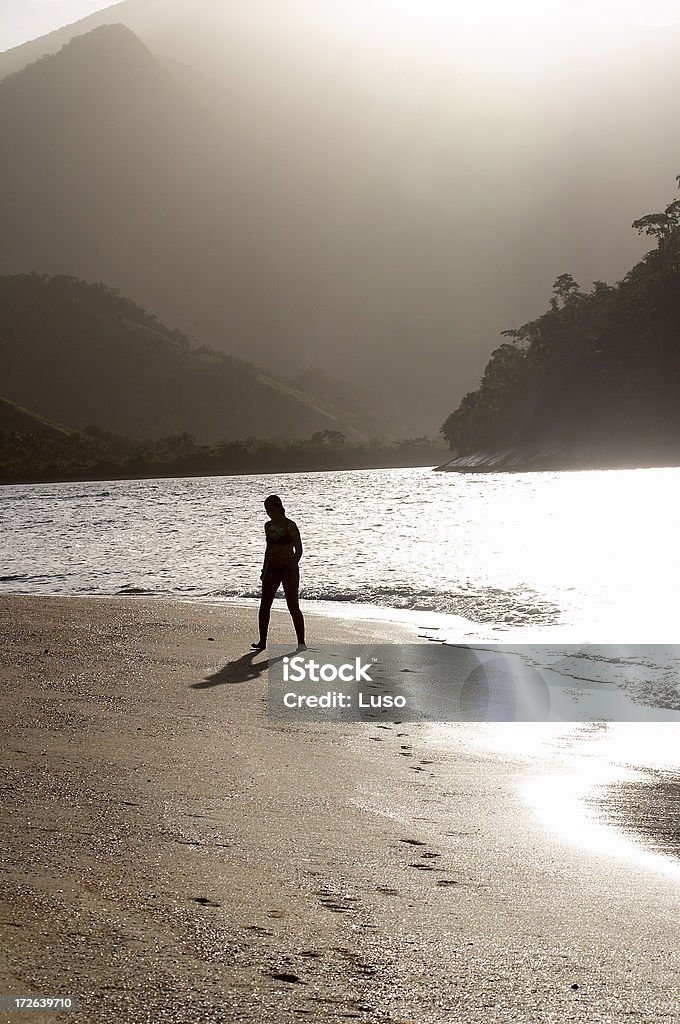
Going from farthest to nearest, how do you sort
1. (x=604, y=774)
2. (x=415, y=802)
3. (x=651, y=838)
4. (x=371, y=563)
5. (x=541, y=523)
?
(x=541, y=523) → (x=371, y=563) → (x=604, y=774) → (x=415, y=802) → (x=651, y=838)

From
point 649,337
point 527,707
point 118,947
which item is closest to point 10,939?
point 118,947

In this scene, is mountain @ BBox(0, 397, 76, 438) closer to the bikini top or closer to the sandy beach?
the bikini top

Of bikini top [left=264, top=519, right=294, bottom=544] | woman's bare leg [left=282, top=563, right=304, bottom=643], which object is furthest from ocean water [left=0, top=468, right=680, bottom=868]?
bikini top [left=264, top=519, right=294, bottom=544]

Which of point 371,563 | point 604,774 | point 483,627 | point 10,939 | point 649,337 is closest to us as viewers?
point 10,939

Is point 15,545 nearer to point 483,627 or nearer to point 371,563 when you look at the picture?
point 371,563

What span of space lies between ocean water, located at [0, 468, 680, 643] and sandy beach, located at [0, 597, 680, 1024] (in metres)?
7.34

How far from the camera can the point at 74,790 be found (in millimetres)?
5273

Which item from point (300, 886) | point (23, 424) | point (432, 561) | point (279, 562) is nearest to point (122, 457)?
point (23, 424)

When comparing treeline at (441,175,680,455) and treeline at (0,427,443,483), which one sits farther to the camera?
treeline at (0,427,443,483)

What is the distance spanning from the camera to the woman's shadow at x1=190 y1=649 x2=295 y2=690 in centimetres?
931

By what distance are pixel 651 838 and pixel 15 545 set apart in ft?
116

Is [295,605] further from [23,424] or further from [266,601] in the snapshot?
[23,424]

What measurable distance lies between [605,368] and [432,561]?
112 meters

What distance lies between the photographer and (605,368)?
13238 cm
